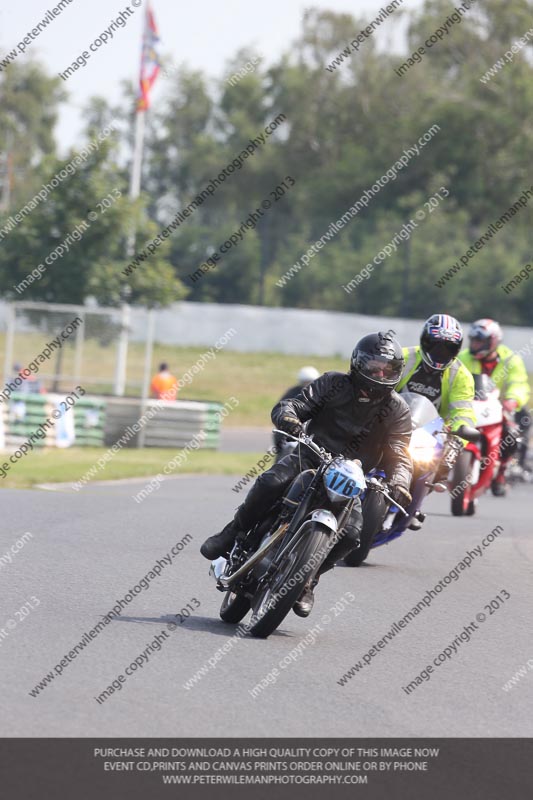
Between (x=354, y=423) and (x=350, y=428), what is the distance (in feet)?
0.12

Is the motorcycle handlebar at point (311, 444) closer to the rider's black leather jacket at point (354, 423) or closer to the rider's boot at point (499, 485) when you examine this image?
the rider's black leather jacket at point (354, 423)

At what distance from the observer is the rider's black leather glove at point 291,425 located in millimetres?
7652

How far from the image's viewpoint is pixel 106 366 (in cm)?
2791

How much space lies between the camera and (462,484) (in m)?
14.5

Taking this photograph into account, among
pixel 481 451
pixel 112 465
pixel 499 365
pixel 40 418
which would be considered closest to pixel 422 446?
pixel 481 451

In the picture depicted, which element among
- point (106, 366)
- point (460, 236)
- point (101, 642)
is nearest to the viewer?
point (101, 642)

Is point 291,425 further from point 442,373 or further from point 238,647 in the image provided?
point 442,373

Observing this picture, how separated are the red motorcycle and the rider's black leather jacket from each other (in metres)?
5.95

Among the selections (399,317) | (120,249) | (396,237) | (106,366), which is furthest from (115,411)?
(396,237)

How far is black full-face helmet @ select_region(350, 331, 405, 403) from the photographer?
779cm

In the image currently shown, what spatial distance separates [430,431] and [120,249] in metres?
25.4

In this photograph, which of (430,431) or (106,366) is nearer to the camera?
(430,431)

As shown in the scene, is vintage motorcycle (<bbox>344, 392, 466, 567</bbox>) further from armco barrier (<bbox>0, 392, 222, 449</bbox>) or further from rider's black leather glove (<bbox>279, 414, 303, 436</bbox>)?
armco barrier (<bbox>0, 392, 222, 449</bbox>)
